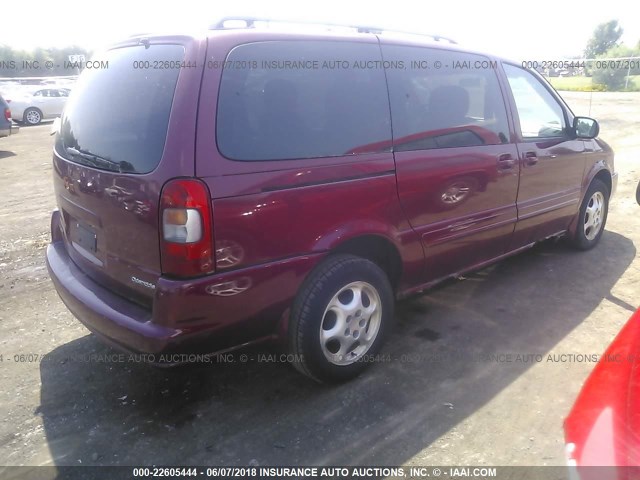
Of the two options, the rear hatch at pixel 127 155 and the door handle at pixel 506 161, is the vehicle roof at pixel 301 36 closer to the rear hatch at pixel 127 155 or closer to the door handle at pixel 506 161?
the rear hatch at pixel 127 155

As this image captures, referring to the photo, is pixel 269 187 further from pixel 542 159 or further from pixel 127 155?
pixel 542 159

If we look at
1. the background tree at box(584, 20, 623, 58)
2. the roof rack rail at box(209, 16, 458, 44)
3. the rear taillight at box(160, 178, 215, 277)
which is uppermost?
the background tree at box(584, 20, 623, 58)

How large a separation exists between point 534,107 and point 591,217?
4.77ft

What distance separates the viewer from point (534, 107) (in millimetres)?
4242

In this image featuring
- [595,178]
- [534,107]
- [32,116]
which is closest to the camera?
[534,107]

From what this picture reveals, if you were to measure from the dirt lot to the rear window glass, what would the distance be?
1303 millimetres

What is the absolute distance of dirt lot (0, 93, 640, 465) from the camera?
2518 millimetres

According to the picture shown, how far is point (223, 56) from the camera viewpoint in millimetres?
2445

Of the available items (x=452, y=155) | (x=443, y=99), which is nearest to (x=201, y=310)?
(x=452, y=155)

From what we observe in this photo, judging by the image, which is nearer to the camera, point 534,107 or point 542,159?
point 542,159

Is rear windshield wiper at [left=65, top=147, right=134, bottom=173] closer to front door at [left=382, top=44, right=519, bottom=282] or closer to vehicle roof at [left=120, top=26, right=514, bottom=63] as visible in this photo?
vehicle roof at [left=120, top=26, right=514, bottom=63]

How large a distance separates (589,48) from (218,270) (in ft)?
197

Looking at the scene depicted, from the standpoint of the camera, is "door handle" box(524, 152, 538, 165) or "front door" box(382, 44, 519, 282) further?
"door handle" box(524, 152, 538, 165)

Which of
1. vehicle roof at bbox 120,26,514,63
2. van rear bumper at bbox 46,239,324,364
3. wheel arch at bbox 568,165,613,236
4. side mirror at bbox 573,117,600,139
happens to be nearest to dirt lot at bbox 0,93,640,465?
van rear bumper at bbox 46,239,324,364
